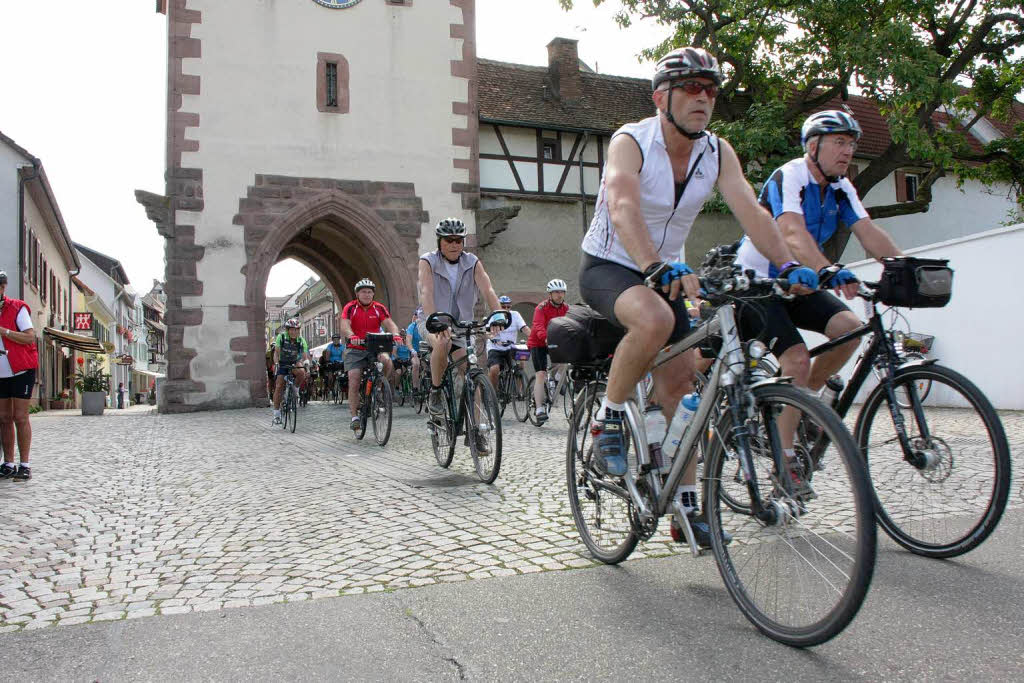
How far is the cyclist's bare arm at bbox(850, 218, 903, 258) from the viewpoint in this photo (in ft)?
12.3

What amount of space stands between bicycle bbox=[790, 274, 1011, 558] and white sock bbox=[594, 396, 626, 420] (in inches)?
35.1

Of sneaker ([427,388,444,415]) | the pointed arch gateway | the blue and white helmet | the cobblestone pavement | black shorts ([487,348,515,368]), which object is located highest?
the pointed arch gateway

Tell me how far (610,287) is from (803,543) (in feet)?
3.88

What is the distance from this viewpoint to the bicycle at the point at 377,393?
8.74 m

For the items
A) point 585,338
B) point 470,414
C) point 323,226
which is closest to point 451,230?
point 470,414

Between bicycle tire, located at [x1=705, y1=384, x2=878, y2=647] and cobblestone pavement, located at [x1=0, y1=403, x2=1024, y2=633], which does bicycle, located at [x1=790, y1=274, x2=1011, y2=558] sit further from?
cobblestone pavement, located at [x1=0, y1=403, x2=1024, y2=633]

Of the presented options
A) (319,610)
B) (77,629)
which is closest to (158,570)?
(77,629)

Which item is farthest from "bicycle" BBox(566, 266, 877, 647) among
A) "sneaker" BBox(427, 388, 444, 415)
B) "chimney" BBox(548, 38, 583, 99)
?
"chimney" BBox(548, 38, 583, 99)

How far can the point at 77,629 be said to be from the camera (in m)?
2.88

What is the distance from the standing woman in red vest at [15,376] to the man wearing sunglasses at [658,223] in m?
5.57

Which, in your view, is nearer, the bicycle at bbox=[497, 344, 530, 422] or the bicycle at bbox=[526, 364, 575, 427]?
Result: the bicycle at bbox=[526, 364, 575, 427]

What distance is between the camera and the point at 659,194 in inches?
126

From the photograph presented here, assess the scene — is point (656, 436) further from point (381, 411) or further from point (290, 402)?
point (290, 402)

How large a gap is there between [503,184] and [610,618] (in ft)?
66.1
